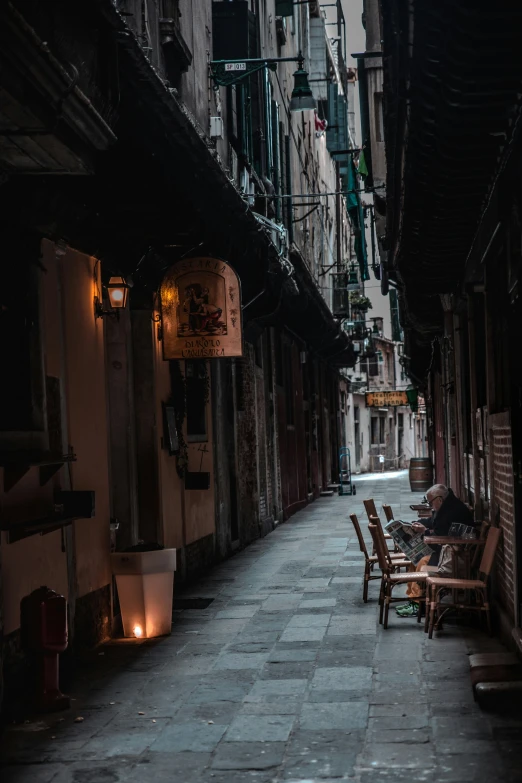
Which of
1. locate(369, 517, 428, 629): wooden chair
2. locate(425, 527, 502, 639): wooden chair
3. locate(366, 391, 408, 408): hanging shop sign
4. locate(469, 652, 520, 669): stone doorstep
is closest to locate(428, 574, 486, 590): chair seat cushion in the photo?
locate(425, 527, 502, 639): wooden chair

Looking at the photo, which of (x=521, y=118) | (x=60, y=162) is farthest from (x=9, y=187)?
(x=521, y=118)

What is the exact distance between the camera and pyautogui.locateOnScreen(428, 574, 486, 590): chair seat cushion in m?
9.45

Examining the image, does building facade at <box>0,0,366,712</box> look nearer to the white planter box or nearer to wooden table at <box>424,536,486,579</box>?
the white planter box

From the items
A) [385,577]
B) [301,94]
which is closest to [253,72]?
[301,94]

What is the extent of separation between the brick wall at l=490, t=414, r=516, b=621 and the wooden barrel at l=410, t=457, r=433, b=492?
2160 cm

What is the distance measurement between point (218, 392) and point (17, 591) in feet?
31.1

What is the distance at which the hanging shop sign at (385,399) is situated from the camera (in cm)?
5222

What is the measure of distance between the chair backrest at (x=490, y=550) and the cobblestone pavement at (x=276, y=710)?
2.04ft

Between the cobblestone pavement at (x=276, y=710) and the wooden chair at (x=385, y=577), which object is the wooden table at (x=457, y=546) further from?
the cobblestone pavement at (x=276, y=710)

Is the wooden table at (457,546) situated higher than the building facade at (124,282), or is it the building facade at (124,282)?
the building facade at (124,282)

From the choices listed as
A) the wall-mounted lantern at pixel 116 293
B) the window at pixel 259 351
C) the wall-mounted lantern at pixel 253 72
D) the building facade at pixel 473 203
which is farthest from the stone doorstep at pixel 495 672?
the window at pixel 259 351

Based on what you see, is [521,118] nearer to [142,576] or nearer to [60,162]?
[60,162]

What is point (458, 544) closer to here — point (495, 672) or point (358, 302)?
point (495, 672)

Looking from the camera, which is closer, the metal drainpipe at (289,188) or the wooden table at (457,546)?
the wooden table at (457,546)
